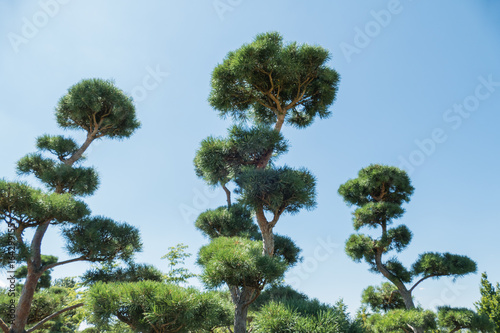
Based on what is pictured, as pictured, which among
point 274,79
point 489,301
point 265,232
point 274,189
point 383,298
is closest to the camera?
point 274,189

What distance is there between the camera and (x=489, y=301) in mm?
17719

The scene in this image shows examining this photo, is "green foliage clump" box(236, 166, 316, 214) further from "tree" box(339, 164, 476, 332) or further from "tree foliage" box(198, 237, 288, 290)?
"tree" box(339, 164, 476, 332)

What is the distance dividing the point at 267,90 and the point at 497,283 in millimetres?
23428

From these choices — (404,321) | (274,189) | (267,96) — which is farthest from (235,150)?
(404,321)

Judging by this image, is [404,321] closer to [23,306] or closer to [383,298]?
[383,298]

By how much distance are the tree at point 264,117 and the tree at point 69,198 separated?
337 cm

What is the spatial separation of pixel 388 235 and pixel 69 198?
9.28 metres

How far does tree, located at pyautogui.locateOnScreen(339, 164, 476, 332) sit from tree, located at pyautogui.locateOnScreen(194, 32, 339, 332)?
15.7 ft

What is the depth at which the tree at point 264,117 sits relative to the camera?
453 centimetres

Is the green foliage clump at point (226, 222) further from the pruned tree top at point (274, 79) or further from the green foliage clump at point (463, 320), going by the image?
the green foliage clump at point (463, 320)

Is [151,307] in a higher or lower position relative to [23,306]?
lower

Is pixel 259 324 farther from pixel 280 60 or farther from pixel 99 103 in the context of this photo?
pixel 99 103

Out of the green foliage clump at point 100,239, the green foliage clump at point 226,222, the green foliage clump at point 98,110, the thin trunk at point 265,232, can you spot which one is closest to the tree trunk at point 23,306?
the green foliage clump at point 100,239

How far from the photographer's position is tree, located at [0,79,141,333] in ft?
18.8
